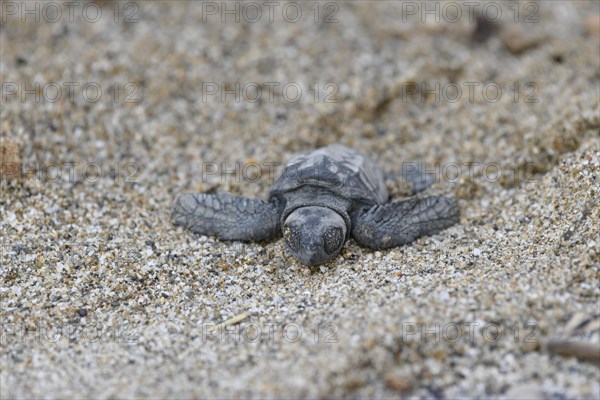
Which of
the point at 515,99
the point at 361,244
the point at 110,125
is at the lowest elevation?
the point at 361,244

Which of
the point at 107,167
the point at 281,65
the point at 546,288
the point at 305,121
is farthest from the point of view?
the point at 281,65

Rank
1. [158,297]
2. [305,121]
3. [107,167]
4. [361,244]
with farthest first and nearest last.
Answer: [305,121] → [107,167] → [361,244] → [158,297]

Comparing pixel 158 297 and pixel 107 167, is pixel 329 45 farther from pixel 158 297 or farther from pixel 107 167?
pixel 158 297

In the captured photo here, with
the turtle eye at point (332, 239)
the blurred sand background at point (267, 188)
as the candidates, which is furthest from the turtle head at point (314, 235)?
the blurred sand background at point (267, 188)

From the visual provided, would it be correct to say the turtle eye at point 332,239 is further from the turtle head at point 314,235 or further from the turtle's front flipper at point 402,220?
the turtle's front flipper at point 402,220

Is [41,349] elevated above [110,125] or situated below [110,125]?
below

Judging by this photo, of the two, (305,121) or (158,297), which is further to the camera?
(305,121)

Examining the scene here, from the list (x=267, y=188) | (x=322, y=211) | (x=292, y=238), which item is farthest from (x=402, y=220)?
(x=267, y=188)

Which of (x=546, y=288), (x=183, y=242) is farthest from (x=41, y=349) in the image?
(x=546, y=288)

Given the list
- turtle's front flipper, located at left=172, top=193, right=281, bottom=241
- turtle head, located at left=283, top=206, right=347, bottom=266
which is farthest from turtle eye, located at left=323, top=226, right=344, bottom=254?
turtle's front flipper, located at left=172, top=193, right=281, bottom=241
